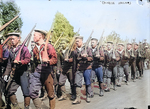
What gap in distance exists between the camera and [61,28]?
4.12 metres

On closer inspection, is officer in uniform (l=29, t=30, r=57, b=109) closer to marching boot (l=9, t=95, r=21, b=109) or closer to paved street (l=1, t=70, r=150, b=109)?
marching boot (l=9, t=95, r=21, b=109)

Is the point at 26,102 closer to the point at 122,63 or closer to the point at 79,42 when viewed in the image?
the point at 79,42

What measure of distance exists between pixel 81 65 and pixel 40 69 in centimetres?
105

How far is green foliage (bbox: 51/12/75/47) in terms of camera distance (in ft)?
13.4

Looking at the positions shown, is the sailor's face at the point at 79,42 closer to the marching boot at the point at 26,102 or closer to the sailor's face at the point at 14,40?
the sailor's face at the point at 14,40

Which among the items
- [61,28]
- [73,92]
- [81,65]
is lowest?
[73,92]

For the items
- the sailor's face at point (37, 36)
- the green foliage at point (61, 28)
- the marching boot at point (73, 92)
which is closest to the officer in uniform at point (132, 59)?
the green foliage at point (61, 28)

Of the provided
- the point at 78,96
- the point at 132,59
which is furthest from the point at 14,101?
the point at 132,59

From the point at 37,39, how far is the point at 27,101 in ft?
4.23

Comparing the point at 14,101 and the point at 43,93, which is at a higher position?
the point at 43,93

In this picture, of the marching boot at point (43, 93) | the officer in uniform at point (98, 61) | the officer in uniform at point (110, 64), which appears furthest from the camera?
the officer in uniform at point (110, 64)

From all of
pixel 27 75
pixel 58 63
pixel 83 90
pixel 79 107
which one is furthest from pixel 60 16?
pixel 79 107

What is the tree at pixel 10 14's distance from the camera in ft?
12.7

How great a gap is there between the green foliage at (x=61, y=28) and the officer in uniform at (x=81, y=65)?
0.75 ft
